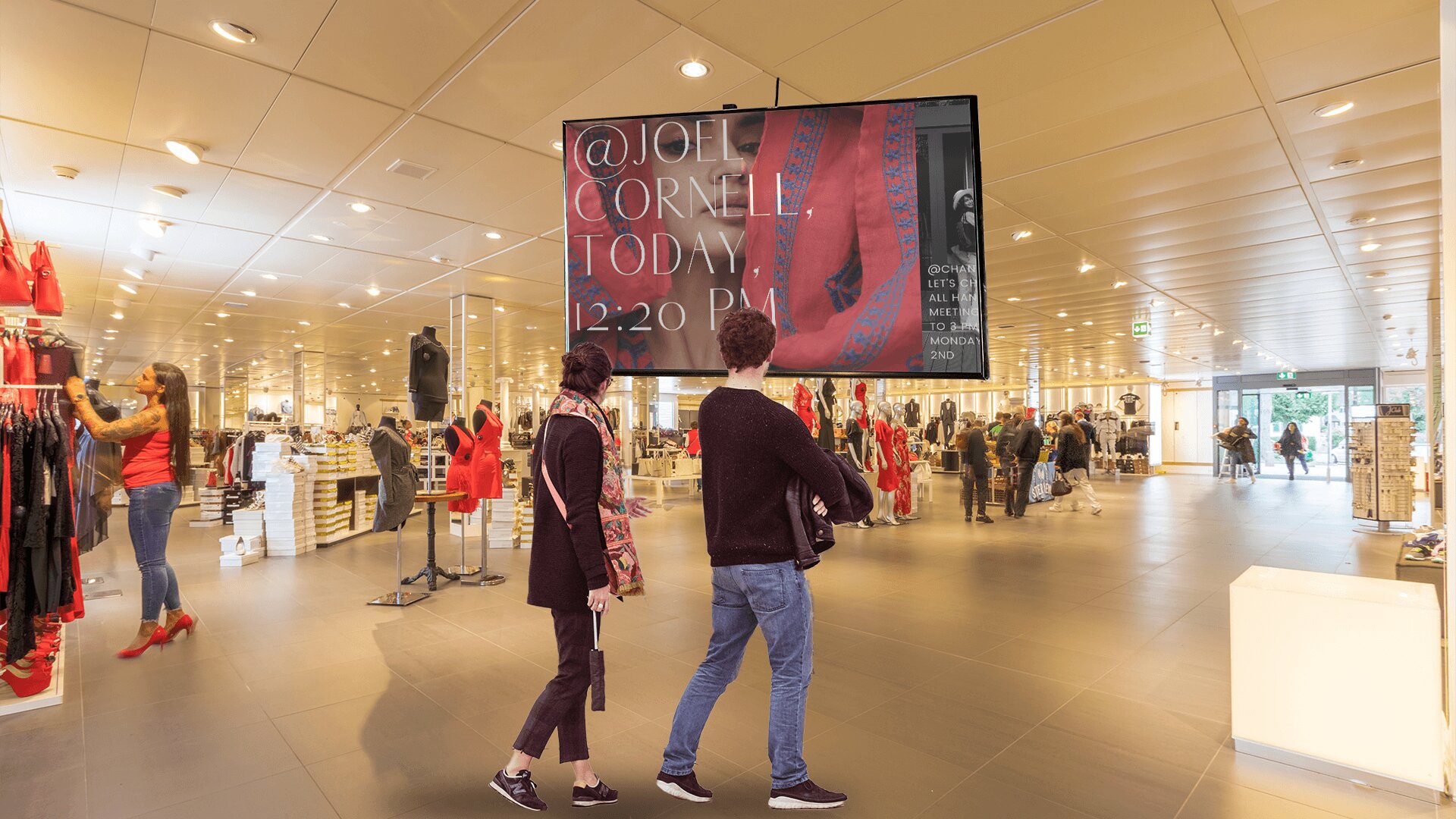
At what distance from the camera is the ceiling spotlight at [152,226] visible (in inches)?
255

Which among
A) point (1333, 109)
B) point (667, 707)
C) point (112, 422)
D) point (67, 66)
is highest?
point (67, 66)

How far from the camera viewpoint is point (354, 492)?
31.2 ft

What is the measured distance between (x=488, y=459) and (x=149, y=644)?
9.24 ft

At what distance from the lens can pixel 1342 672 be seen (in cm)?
270

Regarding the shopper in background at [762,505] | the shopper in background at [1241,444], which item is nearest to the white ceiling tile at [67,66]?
the shopper in background at [762,505]

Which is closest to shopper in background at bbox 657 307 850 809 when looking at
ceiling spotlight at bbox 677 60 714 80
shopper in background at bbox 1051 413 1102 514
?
ceiling spotlight at bbox 677 60 714 80

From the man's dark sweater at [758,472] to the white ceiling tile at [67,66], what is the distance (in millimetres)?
3761

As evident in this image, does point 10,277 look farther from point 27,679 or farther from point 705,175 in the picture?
point 705,175

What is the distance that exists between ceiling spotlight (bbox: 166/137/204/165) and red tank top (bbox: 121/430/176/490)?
6.70ft

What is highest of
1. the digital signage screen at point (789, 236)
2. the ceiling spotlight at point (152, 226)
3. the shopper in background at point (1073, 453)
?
the ceiling spotlight at point (152, 226)

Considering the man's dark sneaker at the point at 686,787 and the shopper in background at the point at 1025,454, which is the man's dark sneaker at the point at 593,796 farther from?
the shopper in background at the point at 1025,454

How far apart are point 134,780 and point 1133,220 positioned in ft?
26.6

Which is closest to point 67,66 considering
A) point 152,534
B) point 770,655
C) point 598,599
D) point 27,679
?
point 152,534

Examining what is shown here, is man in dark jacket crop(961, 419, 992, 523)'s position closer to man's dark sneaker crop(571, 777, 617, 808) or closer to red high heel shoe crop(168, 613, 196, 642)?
man's dark sneaker crop(571, 777, 617, 808)
